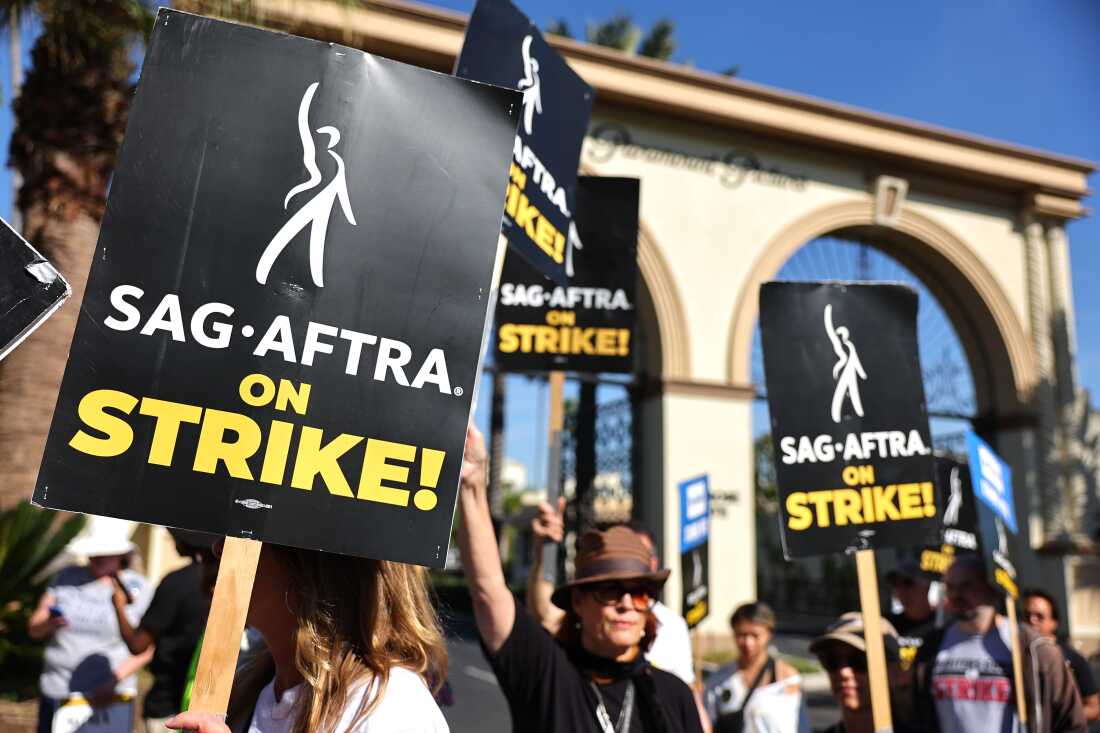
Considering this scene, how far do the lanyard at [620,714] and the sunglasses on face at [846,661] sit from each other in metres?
1.62

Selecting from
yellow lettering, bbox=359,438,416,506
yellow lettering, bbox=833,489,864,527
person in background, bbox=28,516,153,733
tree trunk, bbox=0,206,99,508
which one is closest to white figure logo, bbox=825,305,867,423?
yellow lettering, bbox=833,489,864,527

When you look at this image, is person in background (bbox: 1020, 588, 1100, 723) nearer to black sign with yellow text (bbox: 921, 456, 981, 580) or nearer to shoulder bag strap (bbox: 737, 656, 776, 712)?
shoulder bag strap (bbox: 737, 656, 776, 712)

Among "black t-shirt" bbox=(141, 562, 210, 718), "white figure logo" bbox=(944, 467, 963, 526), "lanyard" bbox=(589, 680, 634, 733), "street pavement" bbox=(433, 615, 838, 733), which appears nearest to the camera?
"lanyard" bbox=(589, 680, 634, 733)

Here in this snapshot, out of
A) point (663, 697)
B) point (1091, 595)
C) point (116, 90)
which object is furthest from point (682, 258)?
point (663, 697)

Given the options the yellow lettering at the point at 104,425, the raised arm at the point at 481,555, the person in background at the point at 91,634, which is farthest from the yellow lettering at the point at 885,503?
the person in background at the point at 91,634

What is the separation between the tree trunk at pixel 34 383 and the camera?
8141 millimetres

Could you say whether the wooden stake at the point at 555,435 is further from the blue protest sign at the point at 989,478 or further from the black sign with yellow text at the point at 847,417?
the blue protest sign at the point at 989,478

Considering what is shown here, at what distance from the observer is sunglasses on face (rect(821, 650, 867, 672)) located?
3922mm

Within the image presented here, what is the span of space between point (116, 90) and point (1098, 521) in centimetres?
1679

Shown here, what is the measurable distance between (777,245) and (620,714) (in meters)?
13.6

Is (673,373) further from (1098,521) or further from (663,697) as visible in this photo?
(663,697)

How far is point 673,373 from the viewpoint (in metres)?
14.1

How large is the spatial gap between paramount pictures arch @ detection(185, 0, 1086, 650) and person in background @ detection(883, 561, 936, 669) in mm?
7272

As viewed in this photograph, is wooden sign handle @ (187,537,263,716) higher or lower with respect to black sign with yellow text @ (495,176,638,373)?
lower
